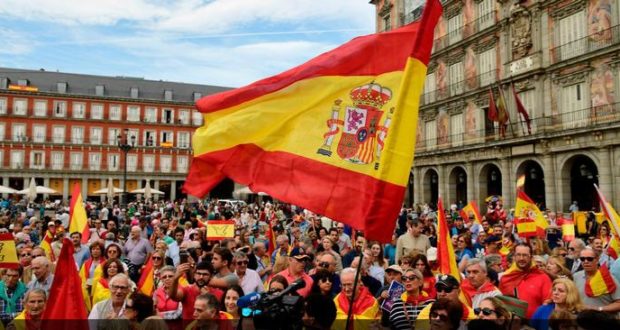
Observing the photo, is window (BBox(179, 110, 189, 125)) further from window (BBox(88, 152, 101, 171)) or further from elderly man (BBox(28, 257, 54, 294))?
elderly man (BBox(28, 257, 54, 294))

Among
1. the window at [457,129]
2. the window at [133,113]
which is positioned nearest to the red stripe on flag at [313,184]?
the window at [457,129]

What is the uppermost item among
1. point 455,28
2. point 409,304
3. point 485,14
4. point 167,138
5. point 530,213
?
point 455,28

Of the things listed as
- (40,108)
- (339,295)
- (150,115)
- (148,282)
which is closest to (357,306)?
(339,295)

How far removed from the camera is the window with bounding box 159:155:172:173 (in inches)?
2530

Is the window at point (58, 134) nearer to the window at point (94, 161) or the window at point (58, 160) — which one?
the window at point (58, 160)

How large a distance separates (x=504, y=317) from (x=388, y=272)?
7.05 ft

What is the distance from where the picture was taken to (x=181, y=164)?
215 feet

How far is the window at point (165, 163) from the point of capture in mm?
64250

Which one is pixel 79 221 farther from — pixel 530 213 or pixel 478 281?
pixel 530 213

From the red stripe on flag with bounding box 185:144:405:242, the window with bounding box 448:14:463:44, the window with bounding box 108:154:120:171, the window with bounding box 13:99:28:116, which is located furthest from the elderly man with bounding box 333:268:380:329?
the window with bounding box 13:99:28:116

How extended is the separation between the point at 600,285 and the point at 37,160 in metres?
63.7

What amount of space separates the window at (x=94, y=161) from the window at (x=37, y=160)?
197 inches

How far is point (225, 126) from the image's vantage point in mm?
5125

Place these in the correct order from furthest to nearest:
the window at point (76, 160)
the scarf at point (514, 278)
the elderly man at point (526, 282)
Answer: the window at point (76, 160), the scarf at point (514, 278), the elderly man at point (526, 282)
